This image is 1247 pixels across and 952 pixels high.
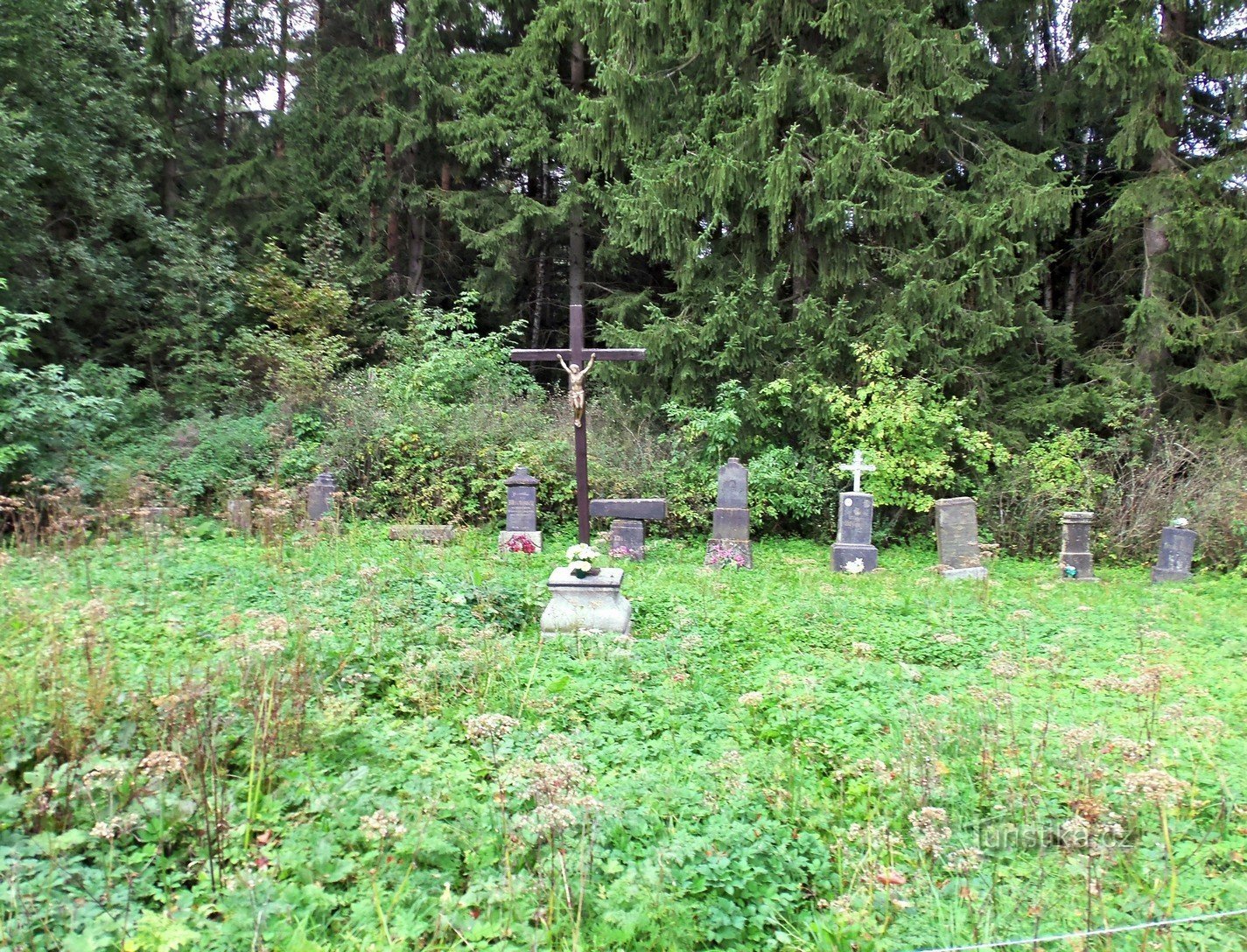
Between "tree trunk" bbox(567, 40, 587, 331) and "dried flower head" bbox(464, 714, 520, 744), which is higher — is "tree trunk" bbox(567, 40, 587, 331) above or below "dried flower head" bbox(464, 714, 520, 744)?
above

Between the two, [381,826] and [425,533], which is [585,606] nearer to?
[381,826]

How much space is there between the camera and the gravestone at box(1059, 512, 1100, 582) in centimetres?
903

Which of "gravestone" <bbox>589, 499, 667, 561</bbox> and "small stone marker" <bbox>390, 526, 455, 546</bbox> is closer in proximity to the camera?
"small stone marker" <bbox>390, 526, 455, 546</bbox>

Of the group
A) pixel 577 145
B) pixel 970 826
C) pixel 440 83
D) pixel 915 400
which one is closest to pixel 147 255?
pixel 440 83

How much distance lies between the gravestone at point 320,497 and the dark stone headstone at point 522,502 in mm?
2233

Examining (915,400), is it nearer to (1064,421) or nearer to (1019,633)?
(1064,421)

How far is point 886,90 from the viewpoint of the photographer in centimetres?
1188

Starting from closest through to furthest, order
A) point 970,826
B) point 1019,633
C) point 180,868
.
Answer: point 180,868 < point 970,826 < point 1019,633

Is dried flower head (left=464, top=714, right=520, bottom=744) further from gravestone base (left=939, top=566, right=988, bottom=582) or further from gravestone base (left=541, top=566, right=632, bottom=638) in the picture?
gravestone base (left=939, top=566, right=988, bottom=582)

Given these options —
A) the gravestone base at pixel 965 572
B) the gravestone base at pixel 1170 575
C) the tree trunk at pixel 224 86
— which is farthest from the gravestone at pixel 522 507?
the tree trunk at pixel 224 86

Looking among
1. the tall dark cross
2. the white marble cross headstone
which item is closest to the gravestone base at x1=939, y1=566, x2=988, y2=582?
the white marble cross headstone

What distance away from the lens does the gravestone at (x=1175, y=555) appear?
8.91 metres

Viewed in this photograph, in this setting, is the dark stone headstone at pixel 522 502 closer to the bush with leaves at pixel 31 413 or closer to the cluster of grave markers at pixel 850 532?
the cluster of grave markers at pixel 850 532

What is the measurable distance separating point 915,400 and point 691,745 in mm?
8497
